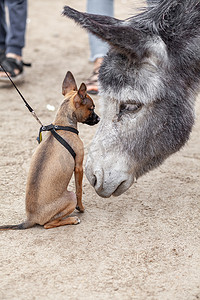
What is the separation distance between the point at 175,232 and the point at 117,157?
2.52 feet

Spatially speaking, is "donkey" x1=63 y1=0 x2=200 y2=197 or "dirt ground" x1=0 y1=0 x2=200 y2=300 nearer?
"dirt ground" x1=0 y1=0 x2=200 y2=300

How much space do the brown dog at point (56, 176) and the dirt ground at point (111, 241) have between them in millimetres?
112

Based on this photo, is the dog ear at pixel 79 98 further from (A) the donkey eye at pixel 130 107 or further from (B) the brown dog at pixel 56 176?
(A) the donkey eye at pixel 130 107

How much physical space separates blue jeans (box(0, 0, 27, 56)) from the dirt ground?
72.7 inches

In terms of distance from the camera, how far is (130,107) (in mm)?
3510

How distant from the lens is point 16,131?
18.3 feet

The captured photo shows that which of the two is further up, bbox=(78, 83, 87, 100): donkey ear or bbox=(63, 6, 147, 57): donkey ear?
bbox=(63, 6, 147, 57): donkey ear

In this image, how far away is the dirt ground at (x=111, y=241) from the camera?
9.89 feet

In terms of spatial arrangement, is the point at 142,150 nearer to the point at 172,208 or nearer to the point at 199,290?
the point at 172,208

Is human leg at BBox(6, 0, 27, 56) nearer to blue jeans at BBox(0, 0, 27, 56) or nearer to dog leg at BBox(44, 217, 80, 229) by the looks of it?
blue jeans at BBox(0, 0, 27, 56)

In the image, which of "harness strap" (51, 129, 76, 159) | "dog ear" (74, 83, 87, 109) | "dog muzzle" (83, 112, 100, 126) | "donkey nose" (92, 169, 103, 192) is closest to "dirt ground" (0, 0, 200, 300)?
"donkey nose" (92, 169, 103, 192)

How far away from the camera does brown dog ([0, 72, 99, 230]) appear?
3549 mm

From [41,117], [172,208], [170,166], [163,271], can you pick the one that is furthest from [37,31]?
[163,271]

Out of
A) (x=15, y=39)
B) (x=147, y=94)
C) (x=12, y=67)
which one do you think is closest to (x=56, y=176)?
(x=147, y=94)
